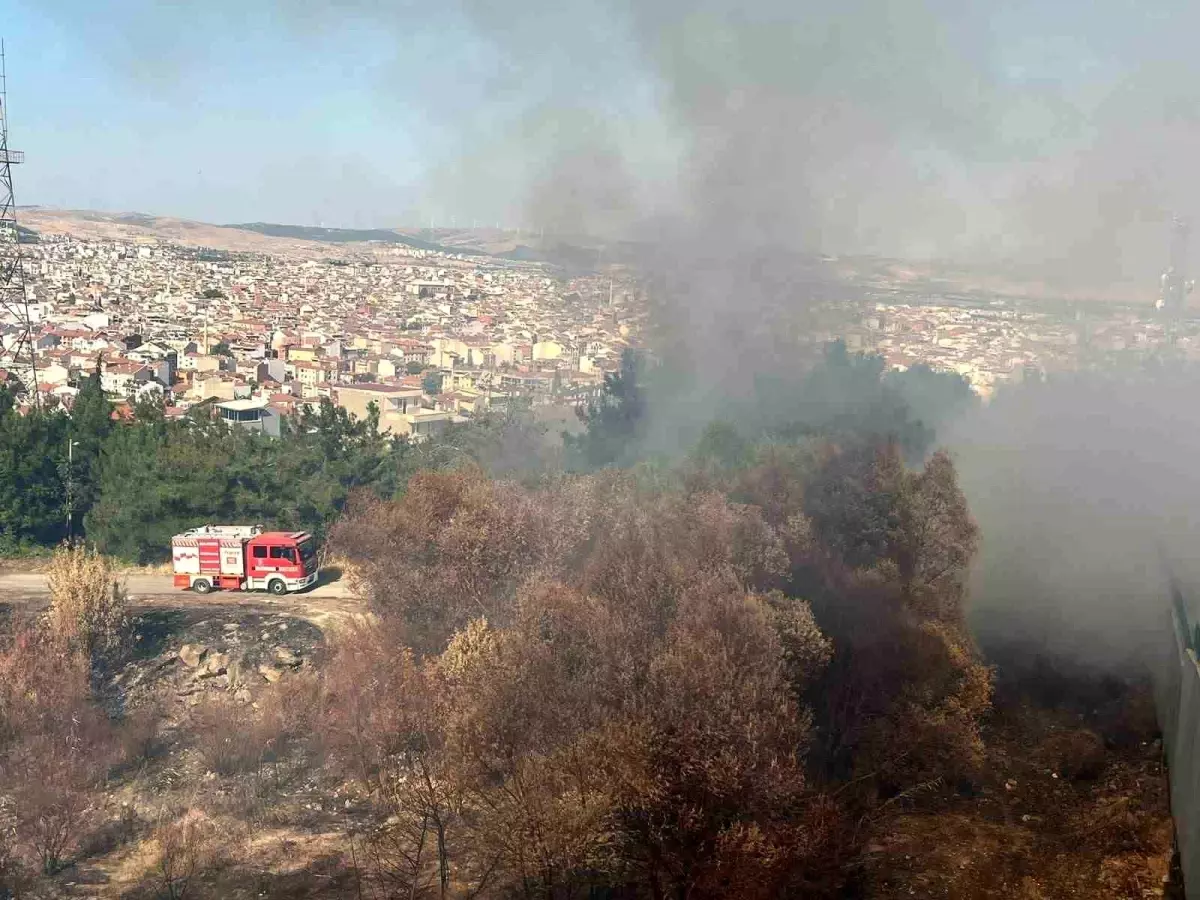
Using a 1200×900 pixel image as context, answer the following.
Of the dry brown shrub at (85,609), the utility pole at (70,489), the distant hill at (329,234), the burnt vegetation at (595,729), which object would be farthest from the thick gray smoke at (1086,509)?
the distant hill at (329,234)

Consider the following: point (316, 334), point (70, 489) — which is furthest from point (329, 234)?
point (70, 489)

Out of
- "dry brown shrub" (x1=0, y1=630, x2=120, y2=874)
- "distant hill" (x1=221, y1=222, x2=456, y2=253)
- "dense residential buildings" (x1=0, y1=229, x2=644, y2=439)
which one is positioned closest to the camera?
"dry brown shrub" (x1=0, y1=630, x2=120, y2=874)

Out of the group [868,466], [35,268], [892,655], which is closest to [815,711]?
[892,655]

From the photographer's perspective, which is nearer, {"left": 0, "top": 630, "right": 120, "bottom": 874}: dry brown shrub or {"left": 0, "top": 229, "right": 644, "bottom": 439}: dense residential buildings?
{"left": 0, "top": 630, "right": 120, "bottom": 874}: dry brown shrub

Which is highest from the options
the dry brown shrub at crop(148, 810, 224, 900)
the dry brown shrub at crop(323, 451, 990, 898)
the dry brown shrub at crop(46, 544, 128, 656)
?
Result: the dry brown shrub at crop(323, 451, 990, 898)

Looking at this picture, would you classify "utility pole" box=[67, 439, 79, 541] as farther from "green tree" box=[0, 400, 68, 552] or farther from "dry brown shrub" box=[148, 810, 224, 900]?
"dry brown shrub" box=[148, 810, 224, 900]

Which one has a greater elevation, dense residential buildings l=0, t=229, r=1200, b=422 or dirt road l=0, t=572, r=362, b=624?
dense residential buildings l=0, t=229, r=1200, b=422

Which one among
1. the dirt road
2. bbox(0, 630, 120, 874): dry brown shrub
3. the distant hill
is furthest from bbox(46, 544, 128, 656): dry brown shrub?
the distant hill

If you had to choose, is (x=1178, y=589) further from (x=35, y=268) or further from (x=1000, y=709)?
(x=35, y=268)
